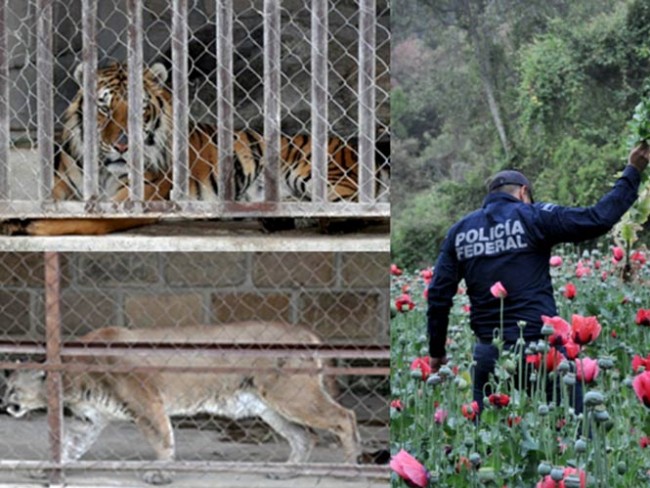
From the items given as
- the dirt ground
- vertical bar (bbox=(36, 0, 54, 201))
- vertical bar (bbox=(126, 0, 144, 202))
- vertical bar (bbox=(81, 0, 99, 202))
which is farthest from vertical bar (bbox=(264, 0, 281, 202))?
the dirt ground

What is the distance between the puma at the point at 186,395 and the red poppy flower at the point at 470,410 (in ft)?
5.34

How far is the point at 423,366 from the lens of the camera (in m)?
2.66

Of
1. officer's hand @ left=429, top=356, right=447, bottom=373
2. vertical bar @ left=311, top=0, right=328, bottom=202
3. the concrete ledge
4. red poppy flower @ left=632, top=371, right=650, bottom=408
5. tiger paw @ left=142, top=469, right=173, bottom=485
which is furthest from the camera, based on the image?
tiger paw @ left=142, top=469, right=173, bottom=485

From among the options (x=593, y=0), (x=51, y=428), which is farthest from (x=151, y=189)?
(x=593, y=0)

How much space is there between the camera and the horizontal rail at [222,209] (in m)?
3.48

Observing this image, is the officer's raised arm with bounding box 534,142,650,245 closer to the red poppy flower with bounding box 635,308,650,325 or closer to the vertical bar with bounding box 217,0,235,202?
the red poppy flower with bounding box 635,308,650,325

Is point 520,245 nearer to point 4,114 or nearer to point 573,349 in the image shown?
point 573,349

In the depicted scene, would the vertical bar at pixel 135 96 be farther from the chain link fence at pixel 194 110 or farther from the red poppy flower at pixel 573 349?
the red poppy flower at pixel 573 349

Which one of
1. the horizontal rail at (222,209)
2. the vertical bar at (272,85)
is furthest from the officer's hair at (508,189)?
the vertical bar at (272,85)

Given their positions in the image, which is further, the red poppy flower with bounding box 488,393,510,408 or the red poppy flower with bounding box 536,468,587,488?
the red poppy flower with bounding box 488,393,510,408

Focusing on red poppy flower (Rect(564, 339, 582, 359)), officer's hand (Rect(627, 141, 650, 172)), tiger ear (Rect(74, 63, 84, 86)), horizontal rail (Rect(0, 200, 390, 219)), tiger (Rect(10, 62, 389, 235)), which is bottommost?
red poppy flower (Rect(564, 339, 582, 359))

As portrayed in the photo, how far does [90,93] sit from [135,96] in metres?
0.13

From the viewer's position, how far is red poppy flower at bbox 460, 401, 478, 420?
262cm

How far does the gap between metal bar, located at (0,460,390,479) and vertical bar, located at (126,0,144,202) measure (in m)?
0.96
